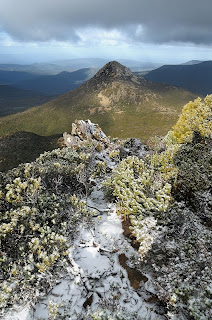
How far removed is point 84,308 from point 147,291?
2689mm

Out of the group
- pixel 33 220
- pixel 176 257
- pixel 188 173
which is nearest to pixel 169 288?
pixel 176 257

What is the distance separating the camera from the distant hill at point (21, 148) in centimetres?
5376

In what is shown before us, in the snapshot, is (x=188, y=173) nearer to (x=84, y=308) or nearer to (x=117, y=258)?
(x=117, y=258)

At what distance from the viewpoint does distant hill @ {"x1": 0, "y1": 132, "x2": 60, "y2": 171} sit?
53756 mm

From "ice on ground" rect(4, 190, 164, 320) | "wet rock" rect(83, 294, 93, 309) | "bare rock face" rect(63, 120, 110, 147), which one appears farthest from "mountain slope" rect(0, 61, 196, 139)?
"wet rock" rect(83, 294, 93, 309)

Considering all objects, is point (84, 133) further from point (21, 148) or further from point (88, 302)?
point (21, 148)

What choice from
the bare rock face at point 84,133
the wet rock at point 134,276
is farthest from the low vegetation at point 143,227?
the bare rock face at point 84,133

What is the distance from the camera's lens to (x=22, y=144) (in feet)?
214

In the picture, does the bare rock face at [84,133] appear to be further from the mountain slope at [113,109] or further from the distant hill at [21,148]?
the mountain slope at [113,109]

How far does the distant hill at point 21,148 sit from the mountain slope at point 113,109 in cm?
5696

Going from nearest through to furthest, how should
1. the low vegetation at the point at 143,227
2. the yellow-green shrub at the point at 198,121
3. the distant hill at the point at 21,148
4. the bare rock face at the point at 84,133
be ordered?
the low vegetation at the point at 143,227, the yellow-green shrub at the point at 198,121, the bare rock face at the point at 84,133, the distant hill at the point at 21,148

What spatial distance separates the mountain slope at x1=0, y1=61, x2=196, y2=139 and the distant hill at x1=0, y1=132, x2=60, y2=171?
56965mm

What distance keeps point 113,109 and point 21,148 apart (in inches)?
4384

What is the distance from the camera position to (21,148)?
62281 mm
